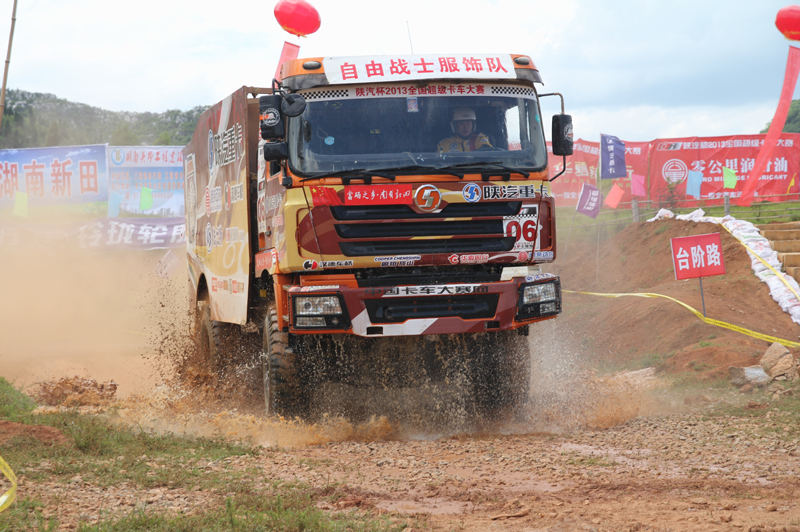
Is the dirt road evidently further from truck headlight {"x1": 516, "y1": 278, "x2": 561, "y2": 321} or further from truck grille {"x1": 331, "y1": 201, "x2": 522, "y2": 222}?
truck grille {"x1": 331, "y1": 201, "x2": 522, "y2": 222}

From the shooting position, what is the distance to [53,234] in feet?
81.3

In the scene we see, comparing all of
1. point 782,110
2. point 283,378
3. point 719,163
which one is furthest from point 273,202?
point 719,163

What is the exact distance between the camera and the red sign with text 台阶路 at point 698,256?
12.1m

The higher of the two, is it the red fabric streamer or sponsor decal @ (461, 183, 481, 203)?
the red fabric streamer

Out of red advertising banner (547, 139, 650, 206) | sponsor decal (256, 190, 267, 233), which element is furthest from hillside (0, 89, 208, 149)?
sponsor decal (256, 190, 267, 233)

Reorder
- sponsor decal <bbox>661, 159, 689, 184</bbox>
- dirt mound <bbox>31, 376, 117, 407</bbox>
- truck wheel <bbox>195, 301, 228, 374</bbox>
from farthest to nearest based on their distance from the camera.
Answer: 1. sponsor decal <bbox>661, 159, 689, 184</bbox>
2. dirt mound <bbox>31, 376, 117, 407</bbox>
3. truck wheel <bbox>195, 301, 228, 374</bbox>

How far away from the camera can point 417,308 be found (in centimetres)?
668

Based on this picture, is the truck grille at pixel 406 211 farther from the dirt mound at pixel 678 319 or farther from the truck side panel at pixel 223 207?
the dirt mound at pixel 678 319

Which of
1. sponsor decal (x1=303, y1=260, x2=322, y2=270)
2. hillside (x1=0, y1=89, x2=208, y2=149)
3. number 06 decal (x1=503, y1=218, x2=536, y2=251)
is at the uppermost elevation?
hillside (x1=0, y1=89, x2=208, y2=149)

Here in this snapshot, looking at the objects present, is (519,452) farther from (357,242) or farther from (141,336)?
(141,336)

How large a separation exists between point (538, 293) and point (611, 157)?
688 inches

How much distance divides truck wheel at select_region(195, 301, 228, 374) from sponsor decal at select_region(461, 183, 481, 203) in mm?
4191

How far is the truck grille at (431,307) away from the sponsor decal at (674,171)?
61.6 ft

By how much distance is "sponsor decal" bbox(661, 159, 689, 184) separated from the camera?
23641mm
